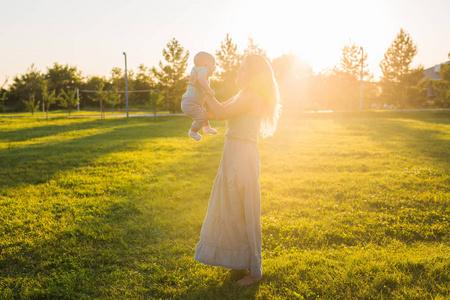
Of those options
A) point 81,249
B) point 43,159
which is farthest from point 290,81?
point 81,249

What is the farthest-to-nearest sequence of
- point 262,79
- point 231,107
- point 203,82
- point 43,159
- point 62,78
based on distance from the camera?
point 62,78 < point 43,159 < point 262,79 < point 231,107 < point 203,82

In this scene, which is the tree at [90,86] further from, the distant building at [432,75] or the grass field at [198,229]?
the distant building at [432,75]

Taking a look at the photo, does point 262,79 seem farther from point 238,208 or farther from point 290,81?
point 290,81

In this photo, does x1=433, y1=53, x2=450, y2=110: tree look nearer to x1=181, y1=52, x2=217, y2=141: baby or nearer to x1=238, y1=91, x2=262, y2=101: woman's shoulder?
x1=238, y1=91, x2=262, y2=101: woman's shoulder

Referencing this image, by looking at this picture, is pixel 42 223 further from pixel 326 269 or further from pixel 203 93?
pixel 326 269

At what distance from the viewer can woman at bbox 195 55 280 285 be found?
3371 mm

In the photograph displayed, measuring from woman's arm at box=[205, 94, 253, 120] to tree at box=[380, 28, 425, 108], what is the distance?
180 feet

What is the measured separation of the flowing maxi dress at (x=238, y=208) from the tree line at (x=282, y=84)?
3168 cm

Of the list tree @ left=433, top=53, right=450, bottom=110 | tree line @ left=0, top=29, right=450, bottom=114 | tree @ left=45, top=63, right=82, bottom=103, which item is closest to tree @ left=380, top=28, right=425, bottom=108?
tree line @ left=0, top=29, right=450, bottom=114

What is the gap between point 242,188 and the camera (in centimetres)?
344

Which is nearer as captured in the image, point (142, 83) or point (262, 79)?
point (262, 79)

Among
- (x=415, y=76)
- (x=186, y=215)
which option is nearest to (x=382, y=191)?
(x=186, y=215)

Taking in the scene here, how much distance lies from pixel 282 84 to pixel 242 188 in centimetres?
4254

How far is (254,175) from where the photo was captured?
11.4 feet
